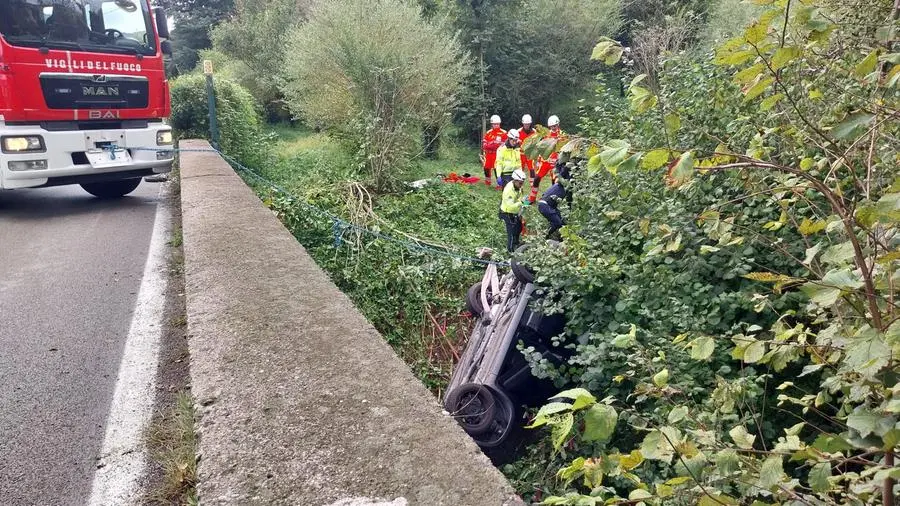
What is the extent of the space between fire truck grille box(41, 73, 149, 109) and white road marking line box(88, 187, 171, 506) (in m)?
3.53

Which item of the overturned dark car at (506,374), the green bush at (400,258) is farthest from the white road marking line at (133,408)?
the green bush at (400,258)

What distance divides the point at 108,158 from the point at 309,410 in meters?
6.87

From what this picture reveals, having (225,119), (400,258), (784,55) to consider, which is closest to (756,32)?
(784,55)

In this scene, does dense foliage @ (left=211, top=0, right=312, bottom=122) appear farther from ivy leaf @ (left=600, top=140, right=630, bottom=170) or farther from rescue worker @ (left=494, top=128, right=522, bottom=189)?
ivy leaf @ (left=600, top=140, right=630, bottom=170)

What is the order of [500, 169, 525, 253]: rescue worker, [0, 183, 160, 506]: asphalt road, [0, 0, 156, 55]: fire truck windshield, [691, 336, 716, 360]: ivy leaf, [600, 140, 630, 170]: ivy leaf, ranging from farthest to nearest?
[500, 169, 525, 253]: rescue worker
[0, 0, 156, 55]: fire truck windshield
[0, 183, 160, 506]: asphalt road
[691, 336, 716, 360]: ivy leaf
[600, 140, 630, 170]: ivy leaf

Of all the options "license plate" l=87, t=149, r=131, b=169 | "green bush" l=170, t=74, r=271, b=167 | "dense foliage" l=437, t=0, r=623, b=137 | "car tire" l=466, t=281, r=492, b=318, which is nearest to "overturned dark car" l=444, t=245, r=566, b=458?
"car tire" l=466, t=281, r=492, b=318

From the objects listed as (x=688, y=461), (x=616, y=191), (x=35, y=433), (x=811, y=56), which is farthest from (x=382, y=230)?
(x=688, y=461)

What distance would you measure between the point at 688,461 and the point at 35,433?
281cm

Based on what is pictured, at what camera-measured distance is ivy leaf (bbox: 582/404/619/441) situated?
133 centimetres

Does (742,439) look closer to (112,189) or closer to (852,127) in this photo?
(852,127)

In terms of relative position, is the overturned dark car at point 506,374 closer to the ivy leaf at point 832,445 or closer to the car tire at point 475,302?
the car tire at point 475,302

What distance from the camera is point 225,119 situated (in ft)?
37.0

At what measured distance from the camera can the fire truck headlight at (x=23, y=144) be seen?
6645 millimetres

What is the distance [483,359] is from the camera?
4477mm
